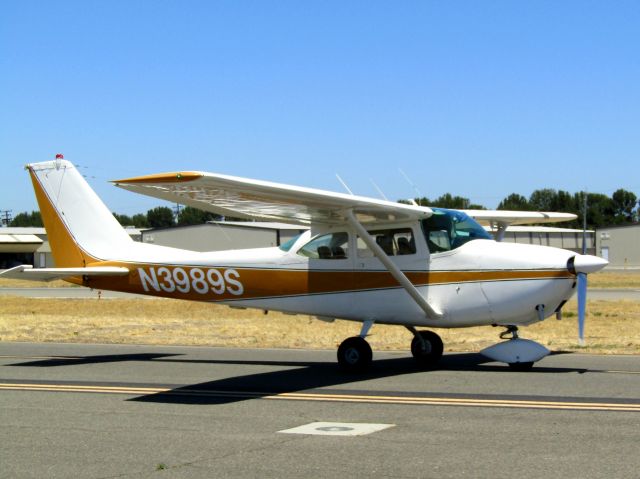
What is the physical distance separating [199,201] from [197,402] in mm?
3403

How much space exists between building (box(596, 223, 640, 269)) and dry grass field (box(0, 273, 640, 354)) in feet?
172

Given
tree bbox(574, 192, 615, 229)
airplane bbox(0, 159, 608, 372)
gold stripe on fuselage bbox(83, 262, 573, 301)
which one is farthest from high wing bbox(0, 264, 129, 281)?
tree bbox(574, 192, 615, 229)

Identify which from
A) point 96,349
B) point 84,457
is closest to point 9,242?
point 96,349

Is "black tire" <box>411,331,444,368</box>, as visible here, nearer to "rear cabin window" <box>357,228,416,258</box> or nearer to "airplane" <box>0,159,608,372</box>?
"airplane" <box>0,159,608,372</box>

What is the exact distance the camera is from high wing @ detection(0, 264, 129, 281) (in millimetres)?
14023

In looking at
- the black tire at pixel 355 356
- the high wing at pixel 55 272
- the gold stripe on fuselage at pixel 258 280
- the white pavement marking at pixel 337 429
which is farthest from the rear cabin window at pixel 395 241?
the white pavement marking at pixel 337 429

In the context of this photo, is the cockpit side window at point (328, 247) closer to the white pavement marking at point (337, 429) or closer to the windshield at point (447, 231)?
the windshield at point (447, 231)

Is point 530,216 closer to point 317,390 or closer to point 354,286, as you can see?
point 354,286

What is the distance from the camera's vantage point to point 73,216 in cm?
1597

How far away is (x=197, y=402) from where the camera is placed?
1009cm

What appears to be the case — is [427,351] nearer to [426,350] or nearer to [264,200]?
[426,350]

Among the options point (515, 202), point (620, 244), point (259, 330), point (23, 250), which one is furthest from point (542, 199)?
point (259, 330)

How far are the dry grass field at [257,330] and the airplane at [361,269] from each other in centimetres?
298

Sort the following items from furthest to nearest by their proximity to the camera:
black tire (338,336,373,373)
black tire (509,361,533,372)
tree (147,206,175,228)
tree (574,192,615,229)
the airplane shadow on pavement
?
tree (147,206,175,228) → tree (574,192,615,229) → black tire (338,336,373,373) → black tire (509,361,533,372) → the airplane shadow on pavement
